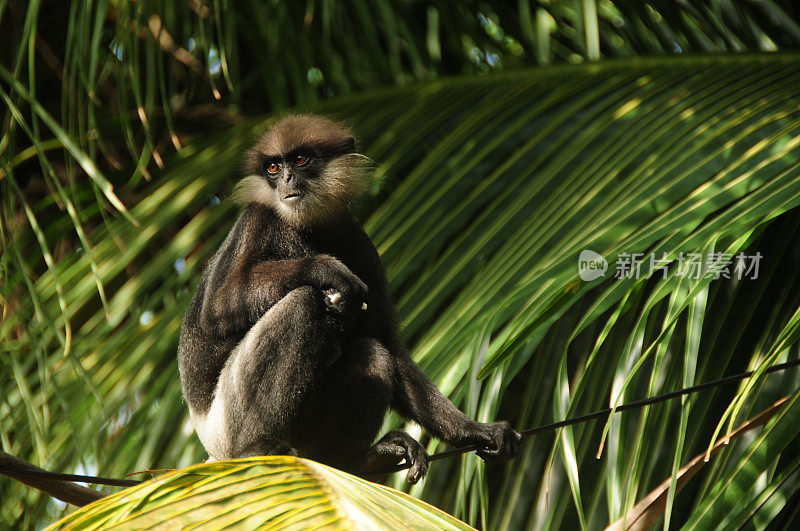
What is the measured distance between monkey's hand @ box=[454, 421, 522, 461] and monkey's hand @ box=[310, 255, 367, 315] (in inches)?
24.2

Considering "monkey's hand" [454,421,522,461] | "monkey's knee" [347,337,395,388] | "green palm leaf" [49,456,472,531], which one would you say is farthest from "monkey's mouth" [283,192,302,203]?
"green palm leaf" [49,456,472,531]

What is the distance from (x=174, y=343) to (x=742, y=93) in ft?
8.46

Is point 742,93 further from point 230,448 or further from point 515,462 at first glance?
point 230,448

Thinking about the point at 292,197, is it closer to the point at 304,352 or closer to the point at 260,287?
the point at 260,287

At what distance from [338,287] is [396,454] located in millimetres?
657

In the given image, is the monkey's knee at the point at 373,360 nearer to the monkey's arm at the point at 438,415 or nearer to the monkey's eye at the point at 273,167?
the monkey's arm at the point at 438,415

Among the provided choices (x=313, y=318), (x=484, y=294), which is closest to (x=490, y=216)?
(x=484, y=294)

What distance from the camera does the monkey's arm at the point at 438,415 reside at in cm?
324

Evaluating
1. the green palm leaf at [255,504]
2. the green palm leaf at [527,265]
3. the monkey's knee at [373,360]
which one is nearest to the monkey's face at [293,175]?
the green palm leaf at [527,265]

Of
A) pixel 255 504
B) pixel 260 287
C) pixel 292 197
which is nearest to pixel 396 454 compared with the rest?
pixel 260 287

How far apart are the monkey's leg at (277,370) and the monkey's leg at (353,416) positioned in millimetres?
141

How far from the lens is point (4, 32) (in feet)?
18.5

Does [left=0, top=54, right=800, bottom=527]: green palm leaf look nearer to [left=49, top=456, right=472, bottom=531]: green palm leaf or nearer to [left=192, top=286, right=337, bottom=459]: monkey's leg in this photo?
[left=192, top=286, right=337, bottom=459]: monkey's leg

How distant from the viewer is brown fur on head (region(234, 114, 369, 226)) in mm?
3830
